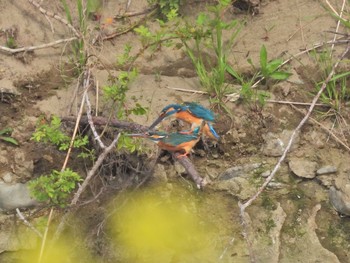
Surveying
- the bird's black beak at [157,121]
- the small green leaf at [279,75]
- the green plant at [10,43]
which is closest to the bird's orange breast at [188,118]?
the bird's black beak at [157,121]

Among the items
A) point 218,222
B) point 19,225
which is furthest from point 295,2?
point 19,225

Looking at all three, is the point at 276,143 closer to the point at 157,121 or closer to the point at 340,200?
the point at 340,200

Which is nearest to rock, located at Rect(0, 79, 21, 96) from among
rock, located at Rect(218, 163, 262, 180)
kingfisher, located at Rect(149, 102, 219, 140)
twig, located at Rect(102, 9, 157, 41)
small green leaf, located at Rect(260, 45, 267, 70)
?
twig, located at Rect(102, 9, 157, 41)

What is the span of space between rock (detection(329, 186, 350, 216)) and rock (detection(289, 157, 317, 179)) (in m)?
0.17

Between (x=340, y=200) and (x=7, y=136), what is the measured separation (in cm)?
213

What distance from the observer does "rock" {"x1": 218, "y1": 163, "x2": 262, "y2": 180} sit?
12.8 feet

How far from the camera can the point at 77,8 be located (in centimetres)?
465

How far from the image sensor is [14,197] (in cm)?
374

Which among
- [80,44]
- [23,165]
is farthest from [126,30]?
[23,165]

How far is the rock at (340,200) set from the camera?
3692 millimetres

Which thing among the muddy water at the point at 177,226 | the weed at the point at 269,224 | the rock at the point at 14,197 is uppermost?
the rock at the point at 14,197

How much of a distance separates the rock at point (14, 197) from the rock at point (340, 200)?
5.94 feet

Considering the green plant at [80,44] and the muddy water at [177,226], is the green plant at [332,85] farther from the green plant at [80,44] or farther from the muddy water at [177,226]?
the green plant at [80,44]

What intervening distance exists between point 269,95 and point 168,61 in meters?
0.79
